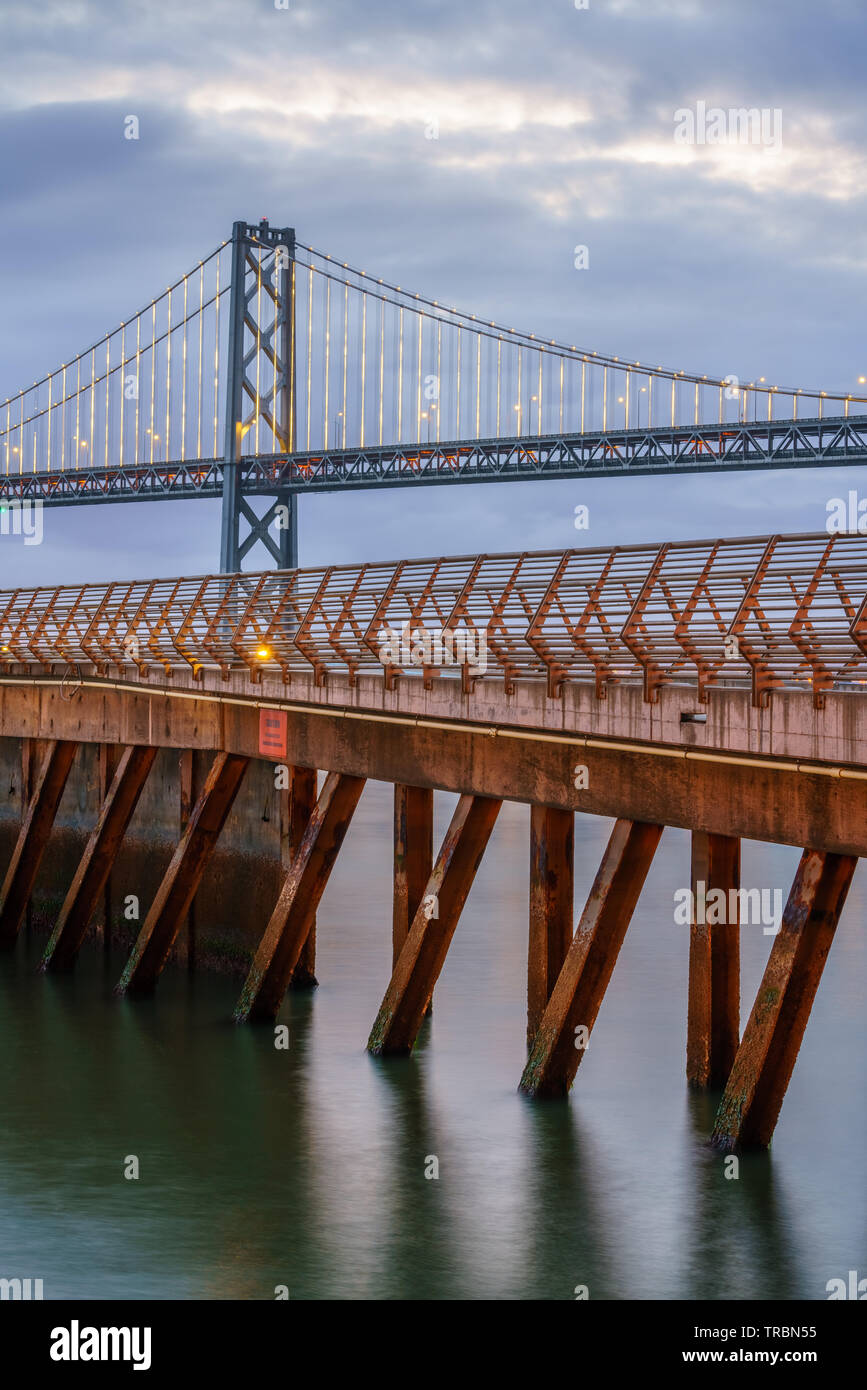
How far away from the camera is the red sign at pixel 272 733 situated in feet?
69.9

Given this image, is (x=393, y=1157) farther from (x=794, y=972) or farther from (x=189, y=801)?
(x=189, y=801)

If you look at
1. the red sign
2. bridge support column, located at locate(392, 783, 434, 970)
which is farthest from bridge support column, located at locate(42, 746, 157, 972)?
bridge support column, located at locate(392, 783, 434, 970)

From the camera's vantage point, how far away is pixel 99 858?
78.3ft

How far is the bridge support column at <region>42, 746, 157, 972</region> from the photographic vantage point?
23891 millimetres

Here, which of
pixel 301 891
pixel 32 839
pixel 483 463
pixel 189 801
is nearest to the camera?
pixel 301 891

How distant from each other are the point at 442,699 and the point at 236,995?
5.68 metres

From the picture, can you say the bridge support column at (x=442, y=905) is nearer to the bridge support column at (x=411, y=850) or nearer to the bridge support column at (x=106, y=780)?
the bridge support column at (x=411, y=850)

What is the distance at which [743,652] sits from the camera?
1394 cm

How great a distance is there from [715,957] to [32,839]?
484 inches

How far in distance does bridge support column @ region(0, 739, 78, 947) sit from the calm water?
2421mm

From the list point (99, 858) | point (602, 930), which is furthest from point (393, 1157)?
point (99, 858)

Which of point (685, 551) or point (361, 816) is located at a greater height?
point (685, 551)
